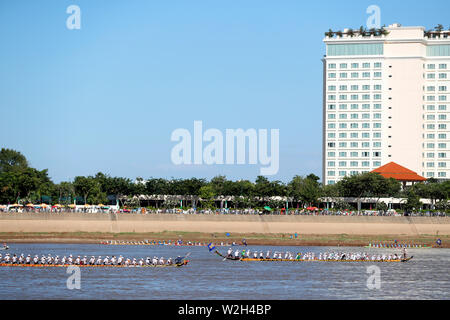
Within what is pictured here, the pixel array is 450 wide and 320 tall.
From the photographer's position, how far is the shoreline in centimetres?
11194

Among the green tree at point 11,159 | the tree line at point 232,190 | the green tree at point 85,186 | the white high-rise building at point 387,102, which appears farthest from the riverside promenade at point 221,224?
the green tree at point 11,159

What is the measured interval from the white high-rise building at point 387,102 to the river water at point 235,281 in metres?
89.5

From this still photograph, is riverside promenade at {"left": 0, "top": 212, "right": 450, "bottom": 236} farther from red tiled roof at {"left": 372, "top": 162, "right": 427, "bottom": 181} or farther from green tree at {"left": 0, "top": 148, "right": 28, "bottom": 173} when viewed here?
green tree at {"left": 0, "top": 148, "right": 28, "bottom": 173}

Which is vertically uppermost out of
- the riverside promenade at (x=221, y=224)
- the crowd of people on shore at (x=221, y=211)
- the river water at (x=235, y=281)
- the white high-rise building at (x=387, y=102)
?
the white high-rise building at (x=387, y=102)

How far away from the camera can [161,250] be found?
9919 centimetres

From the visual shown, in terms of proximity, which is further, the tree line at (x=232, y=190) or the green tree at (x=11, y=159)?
the green tree at (x=11, y=159)

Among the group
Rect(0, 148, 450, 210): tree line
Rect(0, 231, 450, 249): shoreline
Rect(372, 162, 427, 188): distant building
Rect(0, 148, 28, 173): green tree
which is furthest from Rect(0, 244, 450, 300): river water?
Rect(0, 148, 28, 173): green tree

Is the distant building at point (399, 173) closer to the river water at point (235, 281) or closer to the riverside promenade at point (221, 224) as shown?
the riverside promenade at point (221, 224)

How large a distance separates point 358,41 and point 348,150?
27.5 m

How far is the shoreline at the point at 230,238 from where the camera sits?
4407 inches

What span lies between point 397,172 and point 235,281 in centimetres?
10834

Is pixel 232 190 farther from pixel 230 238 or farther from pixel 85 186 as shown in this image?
pixel 230 238

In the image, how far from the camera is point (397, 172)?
543ft
